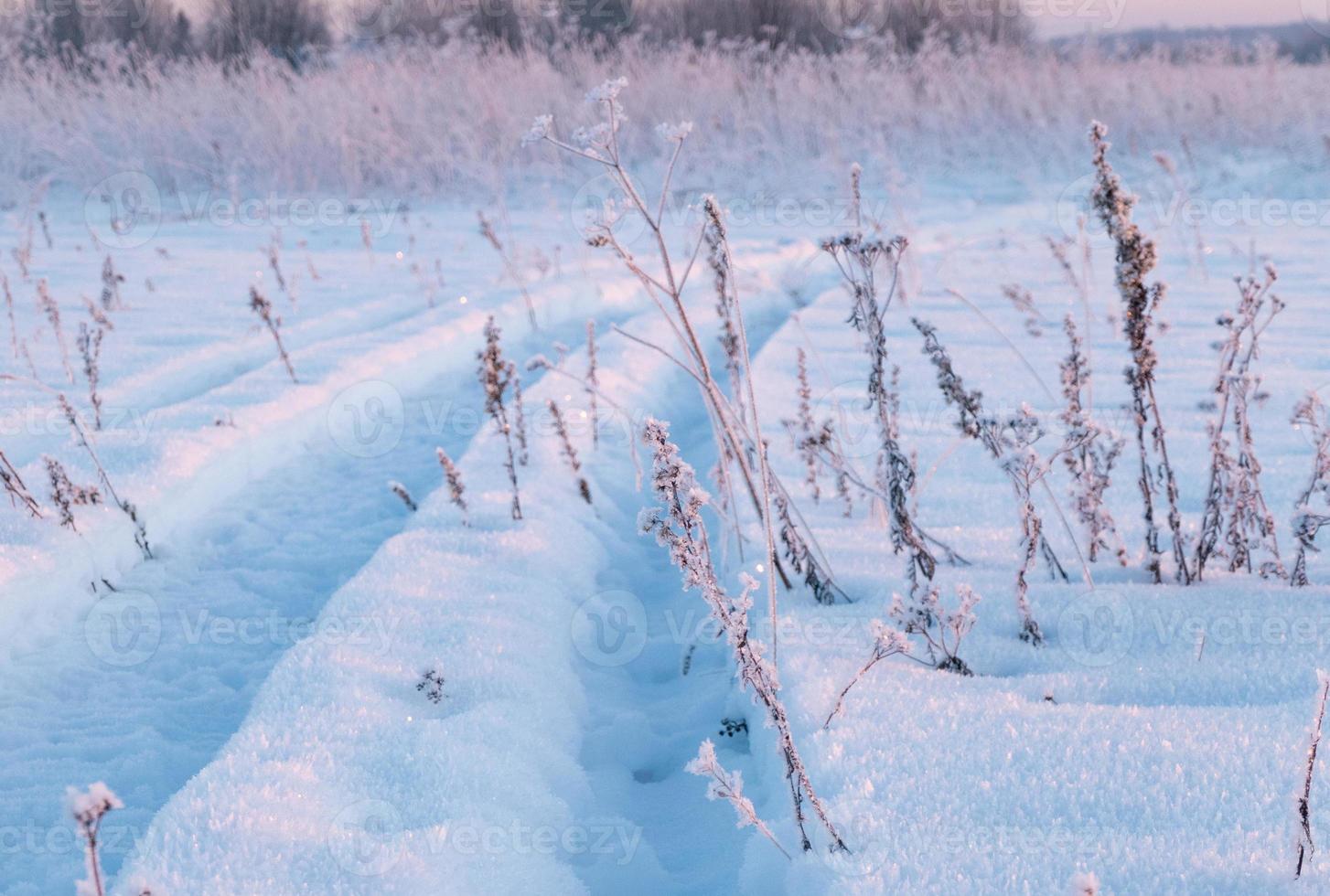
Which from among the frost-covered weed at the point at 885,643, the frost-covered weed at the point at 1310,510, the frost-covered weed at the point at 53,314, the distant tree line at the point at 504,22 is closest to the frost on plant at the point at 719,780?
the frost-covered weed at the point at 885,643

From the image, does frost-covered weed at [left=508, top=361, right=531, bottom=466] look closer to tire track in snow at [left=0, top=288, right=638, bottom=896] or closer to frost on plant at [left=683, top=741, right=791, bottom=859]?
tire track in snow at [left=0, top=288, right=638, bottom=896]

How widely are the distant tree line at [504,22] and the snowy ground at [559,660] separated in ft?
48.1

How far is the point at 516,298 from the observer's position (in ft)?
18.9

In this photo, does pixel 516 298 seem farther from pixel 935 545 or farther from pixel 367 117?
pixel 367 117

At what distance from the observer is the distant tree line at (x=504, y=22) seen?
18.6m

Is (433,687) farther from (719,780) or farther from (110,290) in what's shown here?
(110,290)

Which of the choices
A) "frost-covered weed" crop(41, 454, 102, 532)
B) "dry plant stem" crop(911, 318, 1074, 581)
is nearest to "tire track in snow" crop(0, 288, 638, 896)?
"frost-covered weed" crop(41, 454, 102, 532)

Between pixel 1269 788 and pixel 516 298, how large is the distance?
487cm

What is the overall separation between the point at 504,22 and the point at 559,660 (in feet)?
66.4

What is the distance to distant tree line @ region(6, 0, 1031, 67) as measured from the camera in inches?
731

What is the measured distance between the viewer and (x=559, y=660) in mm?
2328

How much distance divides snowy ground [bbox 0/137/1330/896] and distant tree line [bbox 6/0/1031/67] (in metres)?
14.7

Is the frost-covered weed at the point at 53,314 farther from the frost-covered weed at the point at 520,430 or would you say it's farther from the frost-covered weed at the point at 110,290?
the frost-covered weed at the point at 520,430

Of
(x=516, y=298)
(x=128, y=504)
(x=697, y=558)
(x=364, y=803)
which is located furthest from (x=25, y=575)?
(x=516, y=298)
